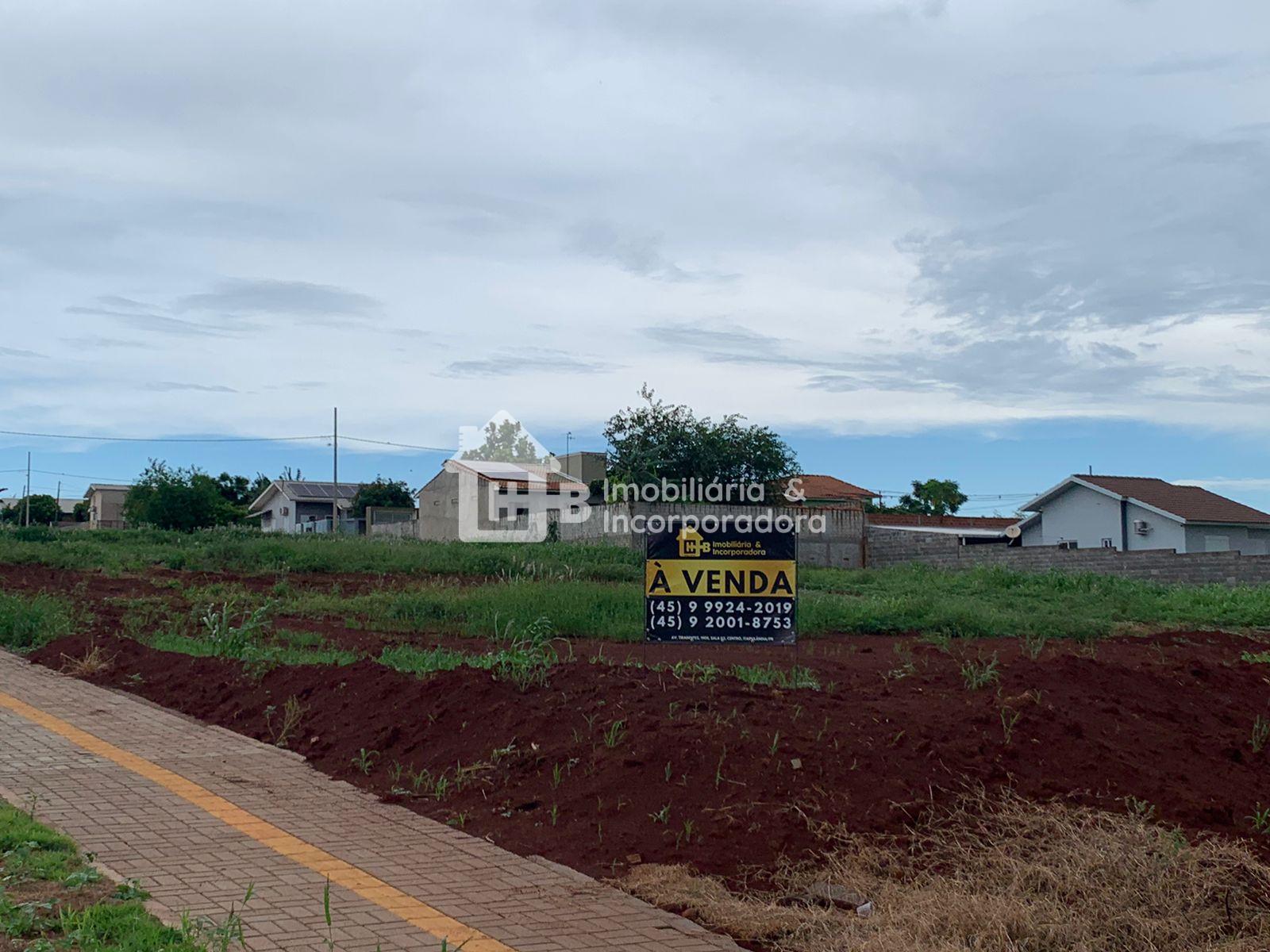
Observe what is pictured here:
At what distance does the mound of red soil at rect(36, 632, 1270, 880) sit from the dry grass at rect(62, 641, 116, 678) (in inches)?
60.7

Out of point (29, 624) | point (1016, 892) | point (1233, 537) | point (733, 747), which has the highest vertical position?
point (1233, 537)

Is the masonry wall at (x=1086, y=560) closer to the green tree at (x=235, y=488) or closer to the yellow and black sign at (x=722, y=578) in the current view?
the yellow and black sign at (x=722, y=578)

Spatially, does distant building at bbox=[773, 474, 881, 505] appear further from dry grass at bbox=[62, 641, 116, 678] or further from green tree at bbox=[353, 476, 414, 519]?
dry grass at bbox=[62, 641, 116, 678]

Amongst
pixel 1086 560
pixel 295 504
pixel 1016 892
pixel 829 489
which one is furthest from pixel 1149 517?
pixel 295 504

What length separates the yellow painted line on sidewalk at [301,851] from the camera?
5094mm

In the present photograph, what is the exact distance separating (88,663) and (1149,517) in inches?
1509

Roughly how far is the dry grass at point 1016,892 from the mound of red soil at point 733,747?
1.15ft

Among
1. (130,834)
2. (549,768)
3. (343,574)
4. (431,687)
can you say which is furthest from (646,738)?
(343,574)

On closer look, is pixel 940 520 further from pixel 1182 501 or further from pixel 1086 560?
pixel 1086 560

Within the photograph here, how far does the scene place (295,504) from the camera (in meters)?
73.4

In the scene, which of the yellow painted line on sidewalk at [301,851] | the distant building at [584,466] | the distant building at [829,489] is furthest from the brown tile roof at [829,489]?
the yellow painted line on sidewalk at [301,851]

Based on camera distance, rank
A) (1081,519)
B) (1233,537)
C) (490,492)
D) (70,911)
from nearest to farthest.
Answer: (70,911) < (1233,537) < (1081,519) < (490,492)

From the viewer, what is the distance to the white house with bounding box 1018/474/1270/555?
41.4 meters

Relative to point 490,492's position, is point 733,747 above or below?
below
